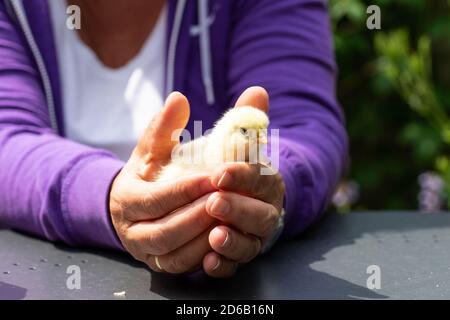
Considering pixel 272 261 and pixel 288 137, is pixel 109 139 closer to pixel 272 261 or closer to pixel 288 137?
pixel 288 137

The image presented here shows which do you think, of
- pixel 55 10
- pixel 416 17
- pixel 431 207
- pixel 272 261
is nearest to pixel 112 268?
pixel 272 261

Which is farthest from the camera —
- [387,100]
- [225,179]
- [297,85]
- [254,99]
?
[387,100]

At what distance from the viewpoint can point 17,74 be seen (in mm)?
1205

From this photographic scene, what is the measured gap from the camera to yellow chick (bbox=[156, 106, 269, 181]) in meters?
0.88

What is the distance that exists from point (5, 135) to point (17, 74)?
0.42 feet

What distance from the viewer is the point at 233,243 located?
0.87 m

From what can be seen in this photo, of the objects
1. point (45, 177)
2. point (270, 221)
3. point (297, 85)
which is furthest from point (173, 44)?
point (270, 221)

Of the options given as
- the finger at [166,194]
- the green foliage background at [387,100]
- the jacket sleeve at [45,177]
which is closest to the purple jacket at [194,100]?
the jacket sleeve at [45,177]

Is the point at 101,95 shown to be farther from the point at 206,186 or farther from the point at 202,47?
the point at 206,186

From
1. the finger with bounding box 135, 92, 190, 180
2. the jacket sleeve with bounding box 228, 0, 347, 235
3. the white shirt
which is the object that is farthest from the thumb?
the white shirt

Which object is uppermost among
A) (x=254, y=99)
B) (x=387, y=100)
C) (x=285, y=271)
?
(x=254, y=99)

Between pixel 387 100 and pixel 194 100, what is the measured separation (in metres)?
1.27

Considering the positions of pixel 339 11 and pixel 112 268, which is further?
pixel 339 11
